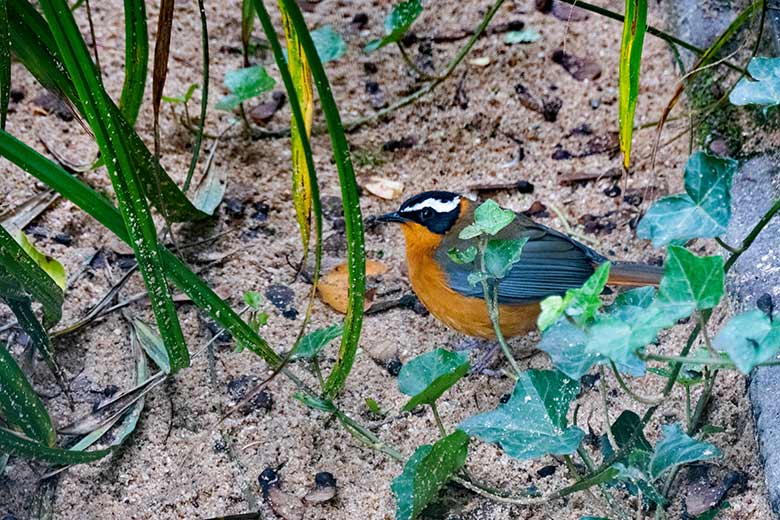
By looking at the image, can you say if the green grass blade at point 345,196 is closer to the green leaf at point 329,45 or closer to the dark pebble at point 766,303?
the dark pebble at point 766,303

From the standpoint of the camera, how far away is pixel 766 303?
3490mm

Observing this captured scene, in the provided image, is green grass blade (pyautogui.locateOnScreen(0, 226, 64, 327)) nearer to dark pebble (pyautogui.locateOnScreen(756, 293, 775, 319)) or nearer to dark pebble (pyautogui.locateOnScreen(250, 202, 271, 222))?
dark pebble (pyautogui.locateOnScreen(250, 202, 271, 222))

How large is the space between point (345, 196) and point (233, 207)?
75.9 inches

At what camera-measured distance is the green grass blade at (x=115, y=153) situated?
262cm

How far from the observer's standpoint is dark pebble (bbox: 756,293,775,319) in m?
3.45

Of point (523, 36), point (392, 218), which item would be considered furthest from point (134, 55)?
point (523, 36)

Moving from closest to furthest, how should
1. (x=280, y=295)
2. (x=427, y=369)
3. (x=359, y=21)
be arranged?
(x=427, y=369) < (x=280, y=295) < (x=359, y=21)

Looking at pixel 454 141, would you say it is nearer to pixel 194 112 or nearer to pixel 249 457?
pixel 194 112

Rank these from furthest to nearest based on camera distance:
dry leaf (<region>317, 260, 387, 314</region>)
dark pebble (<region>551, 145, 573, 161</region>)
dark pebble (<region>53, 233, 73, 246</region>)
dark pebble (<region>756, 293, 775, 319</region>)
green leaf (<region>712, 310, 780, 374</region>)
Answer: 1. dark pebble (<region>551, 145, 573, 161</region>)
2. dry leaf (<region>317, 260, 387, 314</region>)
3. dark pebble (<region>53, 233, 73, 246</region>)
4. dark pebble (<region>756, 293, 775, 319</region>)
5. green leaf (<region>712, 310, 780, 374</region>)

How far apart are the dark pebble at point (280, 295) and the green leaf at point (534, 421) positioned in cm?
156

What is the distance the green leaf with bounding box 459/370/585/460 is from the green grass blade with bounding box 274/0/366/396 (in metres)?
0.46

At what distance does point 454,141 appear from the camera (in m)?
5.11

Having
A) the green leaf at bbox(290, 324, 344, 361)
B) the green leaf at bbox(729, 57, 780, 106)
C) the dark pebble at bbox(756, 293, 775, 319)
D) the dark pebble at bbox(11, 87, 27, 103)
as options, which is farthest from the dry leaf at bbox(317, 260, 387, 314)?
the green leaf at bbox(729, 57, 780, 106)

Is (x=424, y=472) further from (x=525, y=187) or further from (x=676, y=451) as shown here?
(x=525, y=187)
